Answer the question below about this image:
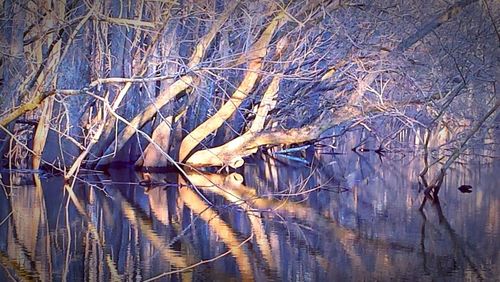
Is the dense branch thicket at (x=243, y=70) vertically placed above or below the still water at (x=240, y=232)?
above

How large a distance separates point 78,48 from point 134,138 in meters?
4.66

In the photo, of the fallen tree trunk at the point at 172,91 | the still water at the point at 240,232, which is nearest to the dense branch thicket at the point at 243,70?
the fallen tree trunk at the point at 172,91

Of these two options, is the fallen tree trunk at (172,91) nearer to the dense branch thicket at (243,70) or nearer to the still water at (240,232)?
the dense branch thicket at (243,70)

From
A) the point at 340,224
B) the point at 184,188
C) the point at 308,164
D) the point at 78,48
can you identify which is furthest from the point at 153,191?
the point at 308,164

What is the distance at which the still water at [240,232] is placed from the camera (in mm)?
8320

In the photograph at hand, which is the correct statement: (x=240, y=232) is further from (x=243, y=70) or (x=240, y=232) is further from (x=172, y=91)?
(x=172, y=91)

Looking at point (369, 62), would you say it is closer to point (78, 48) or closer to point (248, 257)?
point (78, 48)

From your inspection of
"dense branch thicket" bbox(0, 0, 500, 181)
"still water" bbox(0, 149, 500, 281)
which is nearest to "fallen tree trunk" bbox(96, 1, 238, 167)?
"dense branch thicket" bbox(0, 0, 500, 181)

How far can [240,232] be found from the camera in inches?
427

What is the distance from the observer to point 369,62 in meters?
18.9

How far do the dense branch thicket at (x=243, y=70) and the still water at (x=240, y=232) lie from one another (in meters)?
1.49

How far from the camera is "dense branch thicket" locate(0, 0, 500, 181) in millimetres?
16047

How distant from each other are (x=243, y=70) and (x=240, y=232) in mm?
4876

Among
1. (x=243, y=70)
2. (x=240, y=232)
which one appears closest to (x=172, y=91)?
(x=243, y=70)
